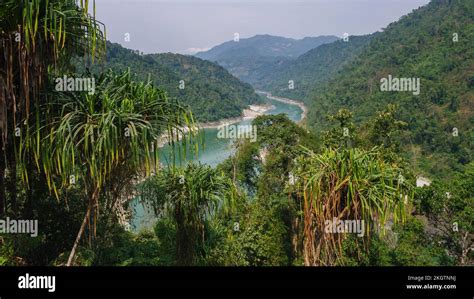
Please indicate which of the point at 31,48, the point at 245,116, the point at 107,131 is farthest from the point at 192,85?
the point at 107,131

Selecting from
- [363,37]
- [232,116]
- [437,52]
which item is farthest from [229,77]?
[363,37]

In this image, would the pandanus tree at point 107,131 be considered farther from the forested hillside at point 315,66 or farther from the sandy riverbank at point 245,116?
the forested hillside at point 315,66

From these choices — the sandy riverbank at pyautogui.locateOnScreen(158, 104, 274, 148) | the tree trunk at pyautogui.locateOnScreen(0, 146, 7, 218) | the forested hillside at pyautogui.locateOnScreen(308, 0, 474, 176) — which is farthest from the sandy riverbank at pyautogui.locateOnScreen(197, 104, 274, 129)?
the tree trunk at pyautogui.locateOnScreen(0, 146, 7, 218)

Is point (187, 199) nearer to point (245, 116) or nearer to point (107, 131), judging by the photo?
point (107, 131)

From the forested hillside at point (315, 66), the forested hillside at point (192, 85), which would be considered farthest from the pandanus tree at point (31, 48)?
the forested hillside at point (315, 66)

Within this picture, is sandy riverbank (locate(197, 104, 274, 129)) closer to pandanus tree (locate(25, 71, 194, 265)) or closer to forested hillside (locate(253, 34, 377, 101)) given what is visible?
forested hillside (locate(253, 34, 377, 101))

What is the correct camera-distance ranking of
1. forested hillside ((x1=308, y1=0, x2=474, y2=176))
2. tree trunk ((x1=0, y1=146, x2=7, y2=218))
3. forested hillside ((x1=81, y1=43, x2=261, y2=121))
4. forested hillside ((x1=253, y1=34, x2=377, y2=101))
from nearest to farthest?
1. tree trunk ((x1=0, y1=146, x2=7, y2=218))
2. forested hillside ((x1=308, y1=0, x2=474, y2=176))
3. forested hillside ((x1=81, y1=43, x2=261, y2=121))
4. forested hillside ((x1=253, y1=34, x2=377, y2=101))
